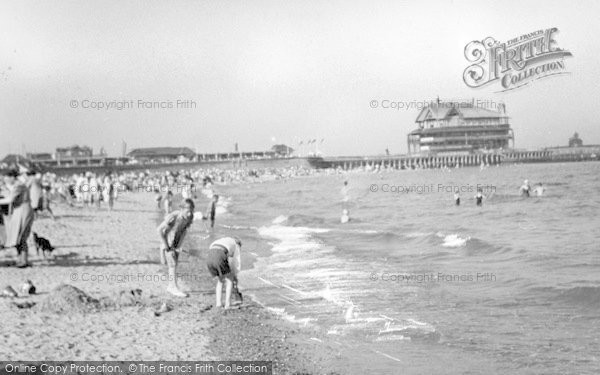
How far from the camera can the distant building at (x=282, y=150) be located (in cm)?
15827

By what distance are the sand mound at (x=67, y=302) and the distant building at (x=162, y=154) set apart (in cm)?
12073

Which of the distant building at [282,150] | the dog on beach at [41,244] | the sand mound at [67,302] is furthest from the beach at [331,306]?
the distant building at [282,150]

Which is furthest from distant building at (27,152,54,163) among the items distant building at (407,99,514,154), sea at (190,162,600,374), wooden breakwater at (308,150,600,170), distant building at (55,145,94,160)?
sea at (190,162,600,374)

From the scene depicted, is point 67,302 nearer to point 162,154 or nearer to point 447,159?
point 162,154

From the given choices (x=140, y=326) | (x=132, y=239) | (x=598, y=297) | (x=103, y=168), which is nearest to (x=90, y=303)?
(x=140, y=326)

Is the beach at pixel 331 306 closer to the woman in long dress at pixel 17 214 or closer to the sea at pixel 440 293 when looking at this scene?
the sea at pixel 440 293

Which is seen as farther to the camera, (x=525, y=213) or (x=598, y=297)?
(x=525, y=213)

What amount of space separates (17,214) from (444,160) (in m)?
130

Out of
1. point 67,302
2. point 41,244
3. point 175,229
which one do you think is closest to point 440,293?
point 175,229

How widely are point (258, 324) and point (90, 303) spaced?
2.19 metres

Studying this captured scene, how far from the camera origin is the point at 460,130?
139125 mm

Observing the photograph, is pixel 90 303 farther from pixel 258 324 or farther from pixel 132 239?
pixel 132 239

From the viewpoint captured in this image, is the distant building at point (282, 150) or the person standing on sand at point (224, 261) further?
the distant building at point (282, 150)

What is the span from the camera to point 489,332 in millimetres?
8234
